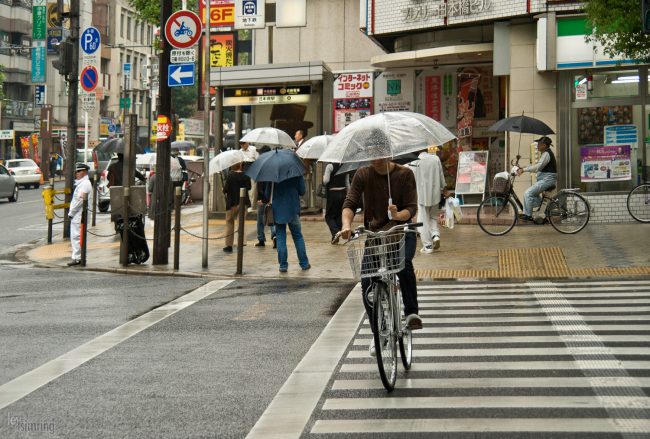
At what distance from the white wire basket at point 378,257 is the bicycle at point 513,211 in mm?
12207

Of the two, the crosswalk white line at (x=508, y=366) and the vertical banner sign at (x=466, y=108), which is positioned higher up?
the vertical banner sign at (x=466, y=108)

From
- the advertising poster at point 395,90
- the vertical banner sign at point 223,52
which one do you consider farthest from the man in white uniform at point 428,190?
Result: the vertical banner sign at point 223,52

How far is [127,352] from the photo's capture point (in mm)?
9477

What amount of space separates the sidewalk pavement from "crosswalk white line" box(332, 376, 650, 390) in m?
7.07

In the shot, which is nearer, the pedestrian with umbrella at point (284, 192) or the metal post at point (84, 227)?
the pedestrian with umbrella at point (284, 192)

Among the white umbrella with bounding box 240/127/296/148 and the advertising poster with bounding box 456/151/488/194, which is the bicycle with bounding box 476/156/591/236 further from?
the advertising poster with bounding box 456/151/488/194

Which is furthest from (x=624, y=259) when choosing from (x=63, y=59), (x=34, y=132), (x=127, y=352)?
(x=34, y=132)

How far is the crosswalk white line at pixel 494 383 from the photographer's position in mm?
7566

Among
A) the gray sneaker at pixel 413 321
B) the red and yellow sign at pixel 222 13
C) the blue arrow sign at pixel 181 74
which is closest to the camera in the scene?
the gray sneaker at pixel 413 321

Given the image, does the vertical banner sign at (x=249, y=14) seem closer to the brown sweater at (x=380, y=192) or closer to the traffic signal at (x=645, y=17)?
the traffic signal at (x=645, y=17)

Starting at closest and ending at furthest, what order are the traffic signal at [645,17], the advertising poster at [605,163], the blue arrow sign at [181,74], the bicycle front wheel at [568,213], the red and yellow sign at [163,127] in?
the traffic signal at [645,17] < the blue arrow sign at [181,74] < the red and yellow sign at [163,127] < the bicycle front wheel at [568,213] < the advertising poster at [605,163]

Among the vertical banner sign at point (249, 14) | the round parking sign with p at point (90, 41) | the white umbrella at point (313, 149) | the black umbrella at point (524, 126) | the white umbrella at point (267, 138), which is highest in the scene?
the vertical banner sign at point (249, 14)

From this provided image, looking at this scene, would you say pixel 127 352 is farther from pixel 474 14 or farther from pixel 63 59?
pixel 474 14

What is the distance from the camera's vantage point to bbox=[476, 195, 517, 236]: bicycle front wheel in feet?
64.6
